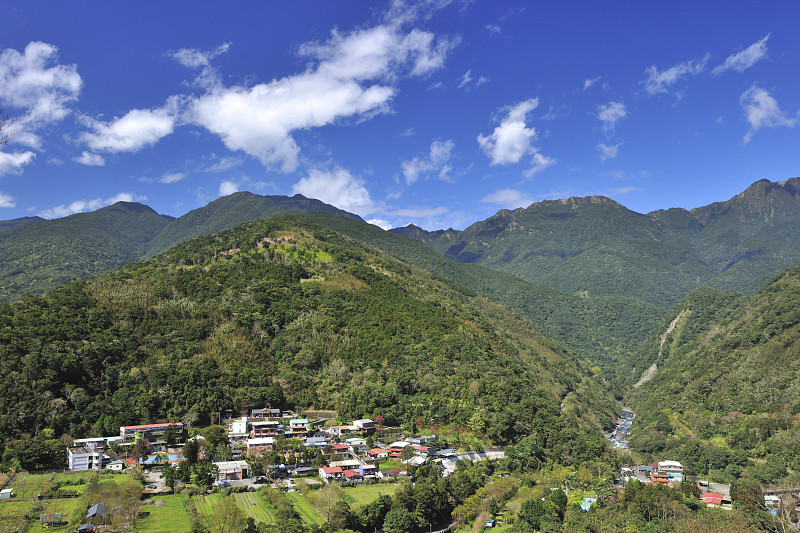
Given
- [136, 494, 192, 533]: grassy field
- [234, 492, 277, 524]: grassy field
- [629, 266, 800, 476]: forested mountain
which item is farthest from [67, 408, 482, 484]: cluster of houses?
[629, 266, 800, 476]: forested mountain

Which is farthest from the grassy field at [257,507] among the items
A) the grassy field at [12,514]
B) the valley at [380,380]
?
the grassy field at [12,514]

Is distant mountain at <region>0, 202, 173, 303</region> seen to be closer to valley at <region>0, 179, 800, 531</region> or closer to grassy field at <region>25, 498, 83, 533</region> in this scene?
valley at <region>0, 179, 800, 531</region>

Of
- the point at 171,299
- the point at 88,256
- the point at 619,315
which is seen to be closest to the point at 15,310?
the point at 171,299

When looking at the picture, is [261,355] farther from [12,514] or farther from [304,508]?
[12,514]

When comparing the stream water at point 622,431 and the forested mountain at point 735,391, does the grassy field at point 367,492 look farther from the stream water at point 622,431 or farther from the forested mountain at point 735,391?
the stream water at point 622,431

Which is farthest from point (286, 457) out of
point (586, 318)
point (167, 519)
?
point (586, 318)

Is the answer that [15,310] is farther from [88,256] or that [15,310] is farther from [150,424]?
[88,256]
